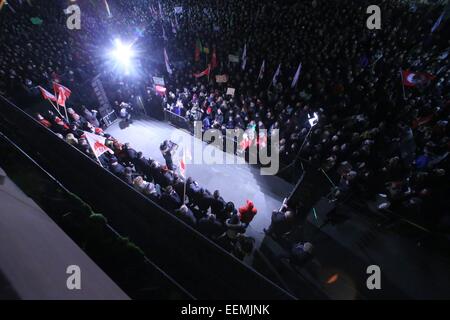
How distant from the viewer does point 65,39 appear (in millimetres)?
17469

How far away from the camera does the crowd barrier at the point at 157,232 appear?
4020 mm

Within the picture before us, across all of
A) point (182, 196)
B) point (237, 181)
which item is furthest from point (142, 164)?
point (237, 181)

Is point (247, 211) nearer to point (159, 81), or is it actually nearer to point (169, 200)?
point (169, 200)

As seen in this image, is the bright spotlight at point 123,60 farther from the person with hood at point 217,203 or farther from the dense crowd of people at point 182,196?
the person with hood at point 217,203

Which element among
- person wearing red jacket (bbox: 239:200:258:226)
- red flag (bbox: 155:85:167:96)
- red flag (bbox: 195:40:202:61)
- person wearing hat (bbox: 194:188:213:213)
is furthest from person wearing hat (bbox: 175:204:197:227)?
red flag (bbox: 195:40:202:61)

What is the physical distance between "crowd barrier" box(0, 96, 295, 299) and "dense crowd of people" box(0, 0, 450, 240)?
1601 millimetres

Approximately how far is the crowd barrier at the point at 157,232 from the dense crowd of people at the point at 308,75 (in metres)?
1.60

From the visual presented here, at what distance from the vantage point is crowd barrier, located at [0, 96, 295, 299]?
13.2 ft

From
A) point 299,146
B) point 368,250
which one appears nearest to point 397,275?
point 368,250

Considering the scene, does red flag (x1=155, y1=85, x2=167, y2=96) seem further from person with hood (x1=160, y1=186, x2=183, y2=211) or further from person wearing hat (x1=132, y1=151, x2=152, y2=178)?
person with hood (x1=160, y1=186, x2=183, y2=211)

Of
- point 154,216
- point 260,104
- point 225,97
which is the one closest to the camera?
point 154,216
